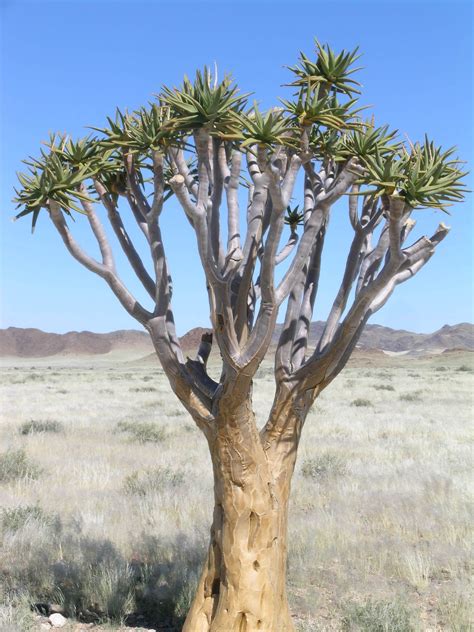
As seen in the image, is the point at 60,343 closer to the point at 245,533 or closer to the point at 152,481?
the point at 152,481

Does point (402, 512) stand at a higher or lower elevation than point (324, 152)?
lower

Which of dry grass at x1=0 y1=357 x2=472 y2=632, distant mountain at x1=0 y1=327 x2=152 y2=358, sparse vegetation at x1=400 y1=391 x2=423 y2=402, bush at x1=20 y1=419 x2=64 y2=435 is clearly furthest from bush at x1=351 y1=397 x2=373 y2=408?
distant mountain at x1=0 y1=327 x2=152 y2=358

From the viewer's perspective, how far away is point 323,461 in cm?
1152

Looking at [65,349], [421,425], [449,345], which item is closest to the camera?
[421,425]

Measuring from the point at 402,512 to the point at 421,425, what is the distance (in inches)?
334

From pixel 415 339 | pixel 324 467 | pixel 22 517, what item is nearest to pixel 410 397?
pixel 324 467

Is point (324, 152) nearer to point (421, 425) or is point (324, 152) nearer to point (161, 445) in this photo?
point (161, 445)

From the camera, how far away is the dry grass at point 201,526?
20.8 feet

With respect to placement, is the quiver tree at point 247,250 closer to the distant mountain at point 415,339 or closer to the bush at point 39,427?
the bush at point 39,427

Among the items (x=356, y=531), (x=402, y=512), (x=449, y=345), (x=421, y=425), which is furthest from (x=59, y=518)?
(x=449, y=345)

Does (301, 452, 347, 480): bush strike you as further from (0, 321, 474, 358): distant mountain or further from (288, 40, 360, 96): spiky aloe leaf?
(0, 321, 474, 358): distant mountain

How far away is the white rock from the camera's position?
600 centimetres

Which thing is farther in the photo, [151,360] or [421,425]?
[151,360]

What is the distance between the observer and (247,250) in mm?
4727
